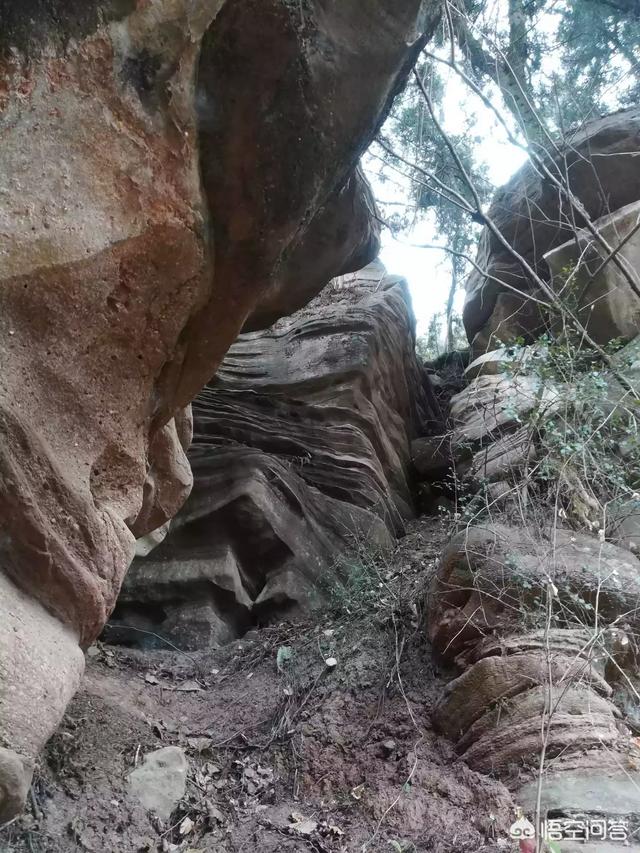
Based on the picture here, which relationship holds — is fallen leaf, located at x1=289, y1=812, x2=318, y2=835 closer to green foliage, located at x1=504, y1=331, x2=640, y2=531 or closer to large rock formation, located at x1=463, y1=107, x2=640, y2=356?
green foliage, located at x1=504, y1=331, x2=640, y2=531

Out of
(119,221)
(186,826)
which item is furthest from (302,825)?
(119,221)

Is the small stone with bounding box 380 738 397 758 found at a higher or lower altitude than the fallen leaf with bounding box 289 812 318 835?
lower

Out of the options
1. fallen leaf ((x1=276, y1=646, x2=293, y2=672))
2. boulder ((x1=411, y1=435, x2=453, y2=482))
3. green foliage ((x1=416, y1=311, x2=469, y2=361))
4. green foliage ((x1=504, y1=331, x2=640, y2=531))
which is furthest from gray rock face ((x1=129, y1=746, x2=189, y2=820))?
green foliage ((x1=416, y1=311, x2=469, y2=361))

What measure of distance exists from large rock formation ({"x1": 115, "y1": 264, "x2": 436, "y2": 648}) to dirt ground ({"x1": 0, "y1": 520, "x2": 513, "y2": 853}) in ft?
2.13

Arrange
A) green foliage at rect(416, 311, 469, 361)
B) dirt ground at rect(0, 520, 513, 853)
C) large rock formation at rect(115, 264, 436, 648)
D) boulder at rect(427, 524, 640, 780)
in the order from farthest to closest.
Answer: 1. green foliage at rect(416, 311, 469, 361)
2. large rock formation at rect(115, 264, 436, 648)
3. boulder at rect(427, 524, 640, 780)
4. dirt ground at rect(0, 520, 513, 853)

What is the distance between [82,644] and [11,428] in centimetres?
110

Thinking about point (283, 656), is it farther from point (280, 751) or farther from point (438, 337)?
point (438, 337)

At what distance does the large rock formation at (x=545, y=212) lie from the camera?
31.7 feet

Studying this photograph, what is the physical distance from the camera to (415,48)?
3.21m

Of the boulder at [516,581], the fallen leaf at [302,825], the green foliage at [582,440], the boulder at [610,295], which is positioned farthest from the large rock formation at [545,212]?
the fallen leaf at [302,825]

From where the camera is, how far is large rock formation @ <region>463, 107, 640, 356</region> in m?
9.66

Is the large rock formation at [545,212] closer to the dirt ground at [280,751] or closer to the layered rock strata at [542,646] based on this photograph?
the layered rock strata at [542,646]

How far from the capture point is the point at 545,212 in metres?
10.7

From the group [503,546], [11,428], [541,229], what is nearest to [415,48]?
[11,428]
